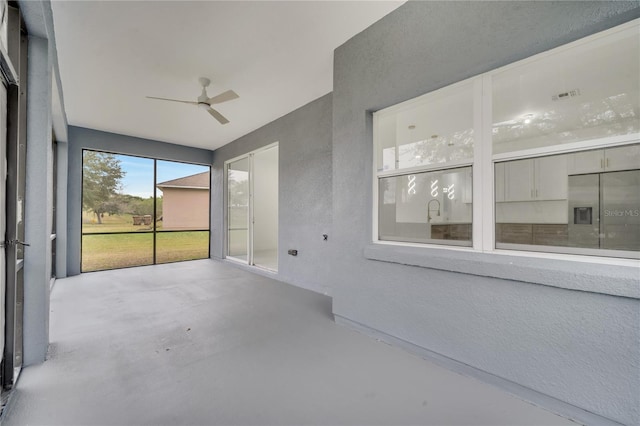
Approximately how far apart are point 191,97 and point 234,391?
411 cm

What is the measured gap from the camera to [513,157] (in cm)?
192

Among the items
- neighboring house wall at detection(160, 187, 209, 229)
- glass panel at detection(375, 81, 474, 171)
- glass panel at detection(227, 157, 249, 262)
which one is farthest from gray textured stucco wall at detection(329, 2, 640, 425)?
neighboring house wall at detection(160, 187, 209, 229)

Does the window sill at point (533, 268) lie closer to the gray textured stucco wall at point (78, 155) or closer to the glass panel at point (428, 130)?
the glass panel at point (428, 130)

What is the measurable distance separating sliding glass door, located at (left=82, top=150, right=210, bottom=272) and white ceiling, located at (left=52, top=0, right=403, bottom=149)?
8.23ft

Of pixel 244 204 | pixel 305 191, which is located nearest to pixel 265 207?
pixel 244 204

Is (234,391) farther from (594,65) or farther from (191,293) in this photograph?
(594,65)

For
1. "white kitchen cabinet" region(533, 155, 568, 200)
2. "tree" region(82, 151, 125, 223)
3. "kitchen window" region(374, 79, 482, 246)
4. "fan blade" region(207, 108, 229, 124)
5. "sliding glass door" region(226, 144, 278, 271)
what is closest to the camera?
"white kitchen cabinet" region(533, 155, 568, 200)

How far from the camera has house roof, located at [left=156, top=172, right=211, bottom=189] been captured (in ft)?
35.4

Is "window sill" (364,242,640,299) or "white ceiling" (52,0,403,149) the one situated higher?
"white ceiling" (52,0,403,149)

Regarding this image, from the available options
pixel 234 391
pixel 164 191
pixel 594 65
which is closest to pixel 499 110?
pixel 594 65

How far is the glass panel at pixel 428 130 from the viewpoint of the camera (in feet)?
7.29

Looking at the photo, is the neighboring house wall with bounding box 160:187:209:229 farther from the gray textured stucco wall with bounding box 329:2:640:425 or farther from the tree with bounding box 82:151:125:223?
the gray textured stucco wall with bounding box 329:2:640:425

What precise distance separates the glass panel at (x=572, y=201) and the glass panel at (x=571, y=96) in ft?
0.49

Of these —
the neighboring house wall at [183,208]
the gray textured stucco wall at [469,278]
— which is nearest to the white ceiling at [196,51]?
the gray textured stucco wall at [469,278]
